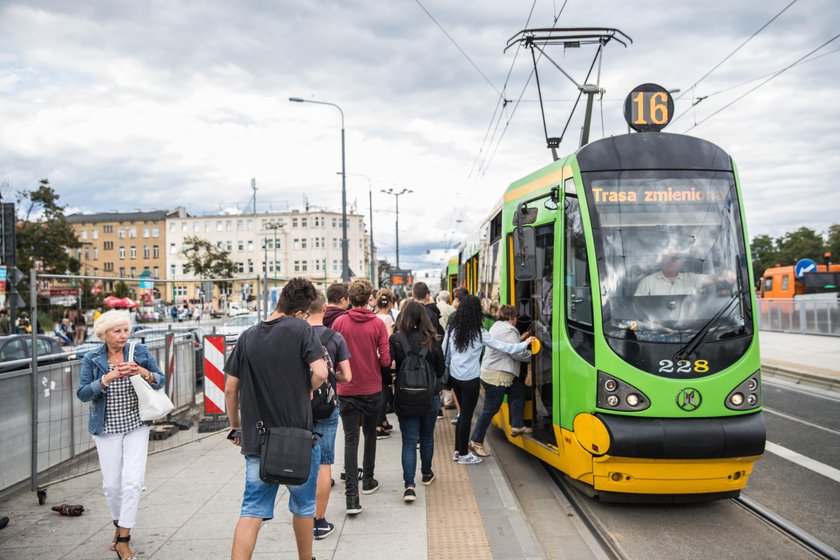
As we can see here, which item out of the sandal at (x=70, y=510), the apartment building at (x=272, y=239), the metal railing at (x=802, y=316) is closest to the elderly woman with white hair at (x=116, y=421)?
the sandal at (x=70, y=510)

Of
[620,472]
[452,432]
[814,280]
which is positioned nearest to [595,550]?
[620,472]

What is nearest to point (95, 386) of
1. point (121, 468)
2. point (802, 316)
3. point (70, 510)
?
point (121, 468)

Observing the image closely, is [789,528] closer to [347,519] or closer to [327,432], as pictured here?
[347,519]

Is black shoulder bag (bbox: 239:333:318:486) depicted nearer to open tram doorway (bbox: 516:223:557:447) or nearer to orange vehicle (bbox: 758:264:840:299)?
open tram doorway (bbox: 516:223:557:447)

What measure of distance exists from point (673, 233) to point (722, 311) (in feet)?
2.47

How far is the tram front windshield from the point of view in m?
5.25

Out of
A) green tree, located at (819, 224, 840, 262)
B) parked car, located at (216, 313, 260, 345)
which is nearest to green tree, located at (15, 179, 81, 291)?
parked car, located at (216, 313, 260, 345)

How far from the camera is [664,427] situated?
499 centimetres

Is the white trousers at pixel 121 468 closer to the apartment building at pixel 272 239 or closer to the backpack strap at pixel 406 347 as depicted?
the backpack strap at pixel 406 347

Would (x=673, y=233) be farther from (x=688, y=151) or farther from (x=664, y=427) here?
(x=664, y=427)

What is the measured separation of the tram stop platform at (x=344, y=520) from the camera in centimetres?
463

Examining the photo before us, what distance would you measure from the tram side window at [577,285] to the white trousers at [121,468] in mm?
3530

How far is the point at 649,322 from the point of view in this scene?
5270mm

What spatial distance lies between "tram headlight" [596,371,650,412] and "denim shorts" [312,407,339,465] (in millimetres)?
2092
